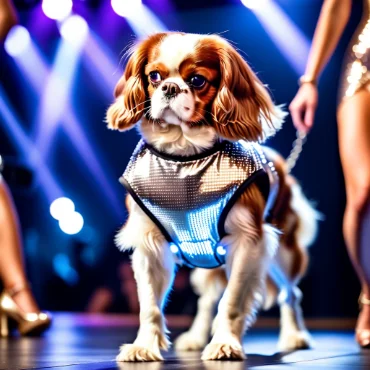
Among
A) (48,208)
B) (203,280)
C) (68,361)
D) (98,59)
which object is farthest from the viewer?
(48,208)

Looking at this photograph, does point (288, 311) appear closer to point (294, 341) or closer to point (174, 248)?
point (294, 341)

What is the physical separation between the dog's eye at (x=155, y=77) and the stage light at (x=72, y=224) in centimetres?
489

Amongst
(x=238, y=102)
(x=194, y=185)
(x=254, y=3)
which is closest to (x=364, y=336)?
(x=194, y=185)

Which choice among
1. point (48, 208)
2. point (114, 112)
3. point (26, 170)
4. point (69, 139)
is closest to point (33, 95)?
point (69, 139)

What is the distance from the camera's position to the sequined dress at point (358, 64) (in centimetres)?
274

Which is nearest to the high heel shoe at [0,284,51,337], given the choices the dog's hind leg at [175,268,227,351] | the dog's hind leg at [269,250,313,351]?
the dog's hind leg at [175,268,227,351]

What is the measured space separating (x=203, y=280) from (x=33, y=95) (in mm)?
4283

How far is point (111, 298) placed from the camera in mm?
6754

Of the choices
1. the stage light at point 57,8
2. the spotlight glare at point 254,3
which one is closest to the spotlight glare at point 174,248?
the spotlight glare at point 254,3

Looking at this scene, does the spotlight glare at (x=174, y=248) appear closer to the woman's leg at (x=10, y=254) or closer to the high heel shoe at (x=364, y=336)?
the high heel shoe at (x=364, y=336)

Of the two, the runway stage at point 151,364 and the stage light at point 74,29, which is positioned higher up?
the stage light at point 74,29

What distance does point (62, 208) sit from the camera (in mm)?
7113

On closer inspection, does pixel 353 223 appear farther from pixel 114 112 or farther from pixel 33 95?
pixel 33 95

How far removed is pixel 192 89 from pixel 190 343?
1013 mm
